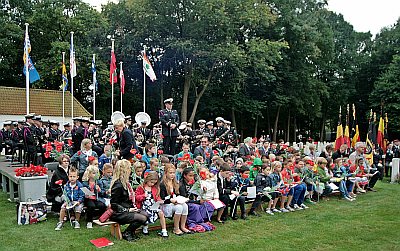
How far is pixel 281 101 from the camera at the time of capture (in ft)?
112

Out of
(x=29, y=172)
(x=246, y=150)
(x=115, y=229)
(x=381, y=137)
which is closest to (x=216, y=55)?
(x=381, y=137)

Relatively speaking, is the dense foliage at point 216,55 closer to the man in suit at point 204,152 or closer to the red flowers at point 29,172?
the man in suit at point 204,152

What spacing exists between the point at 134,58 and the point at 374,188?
2314cm

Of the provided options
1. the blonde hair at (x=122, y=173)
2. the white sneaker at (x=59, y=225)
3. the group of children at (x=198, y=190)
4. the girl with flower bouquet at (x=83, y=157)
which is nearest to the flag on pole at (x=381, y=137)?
the group of children at (x=198, y=190)

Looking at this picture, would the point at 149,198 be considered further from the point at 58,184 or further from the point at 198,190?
the point at 58,184

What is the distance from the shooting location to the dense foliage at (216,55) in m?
28.6

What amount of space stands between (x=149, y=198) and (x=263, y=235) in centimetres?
209

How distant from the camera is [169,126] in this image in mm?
11828

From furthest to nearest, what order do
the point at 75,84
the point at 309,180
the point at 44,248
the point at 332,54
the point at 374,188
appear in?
1. the point at 332,54
2. the point at 75,84
3. the point at 374,188
4. the point at 309,180
5. the point at 44,248

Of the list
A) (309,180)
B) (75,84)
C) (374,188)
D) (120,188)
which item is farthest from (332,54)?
(120,188)

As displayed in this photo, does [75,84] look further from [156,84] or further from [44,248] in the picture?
[44,248]

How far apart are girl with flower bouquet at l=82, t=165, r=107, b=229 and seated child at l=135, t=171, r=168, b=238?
91cm

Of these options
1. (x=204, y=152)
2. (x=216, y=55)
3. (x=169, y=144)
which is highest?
(x=216, y=55)

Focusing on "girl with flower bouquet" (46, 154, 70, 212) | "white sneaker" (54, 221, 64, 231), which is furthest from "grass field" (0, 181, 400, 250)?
"girl with flower bouquet" (46, 154, 70, 212)
